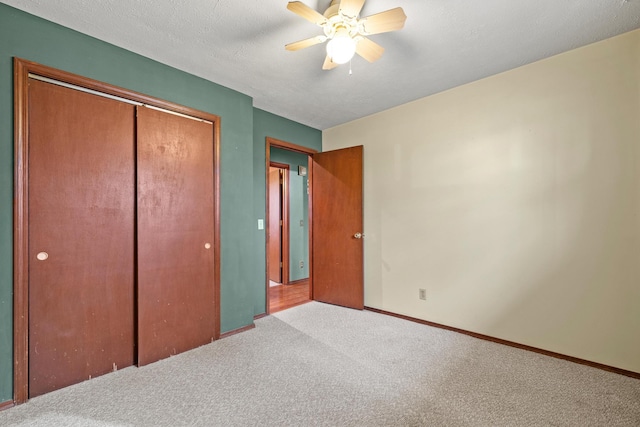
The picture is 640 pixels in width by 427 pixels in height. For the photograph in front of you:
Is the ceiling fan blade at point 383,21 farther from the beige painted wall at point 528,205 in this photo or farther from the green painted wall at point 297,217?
the green painted wall at point 297,217

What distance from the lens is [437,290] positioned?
3.01 metres

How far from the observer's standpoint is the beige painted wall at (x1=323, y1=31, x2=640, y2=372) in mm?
2088

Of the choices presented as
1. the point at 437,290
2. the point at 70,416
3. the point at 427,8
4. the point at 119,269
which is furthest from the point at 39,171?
the point at 437,290

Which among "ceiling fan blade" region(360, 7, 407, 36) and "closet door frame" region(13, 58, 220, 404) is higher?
"ceiling fan blade" region(360, 7, 407, 36)

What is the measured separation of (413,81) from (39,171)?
304cm

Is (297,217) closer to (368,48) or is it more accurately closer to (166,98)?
(166,98)

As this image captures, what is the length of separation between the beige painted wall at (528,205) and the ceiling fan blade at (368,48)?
140cm

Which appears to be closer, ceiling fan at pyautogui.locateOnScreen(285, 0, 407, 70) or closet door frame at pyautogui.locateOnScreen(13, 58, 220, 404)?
ceiling fan at pyautogui.locateOnScreen(285, 0, 407, 70)

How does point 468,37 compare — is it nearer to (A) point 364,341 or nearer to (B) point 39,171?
(A) point 364,341

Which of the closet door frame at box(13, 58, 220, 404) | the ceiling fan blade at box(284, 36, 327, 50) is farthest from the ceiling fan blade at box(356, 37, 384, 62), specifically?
the closet door frame at box(13, 58, 220, 404)

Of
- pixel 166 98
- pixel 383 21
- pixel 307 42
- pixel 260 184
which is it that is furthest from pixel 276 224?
pixel 383 21

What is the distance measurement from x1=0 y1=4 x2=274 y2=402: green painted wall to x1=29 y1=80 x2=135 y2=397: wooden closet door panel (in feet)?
0.37

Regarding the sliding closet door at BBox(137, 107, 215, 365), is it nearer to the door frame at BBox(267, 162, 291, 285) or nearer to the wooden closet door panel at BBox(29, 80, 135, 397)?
the wooden closet door panel at BBox(29, 80, 135, 397)

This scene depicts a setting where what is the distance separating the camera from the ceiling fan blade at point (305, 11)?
1472 mm
